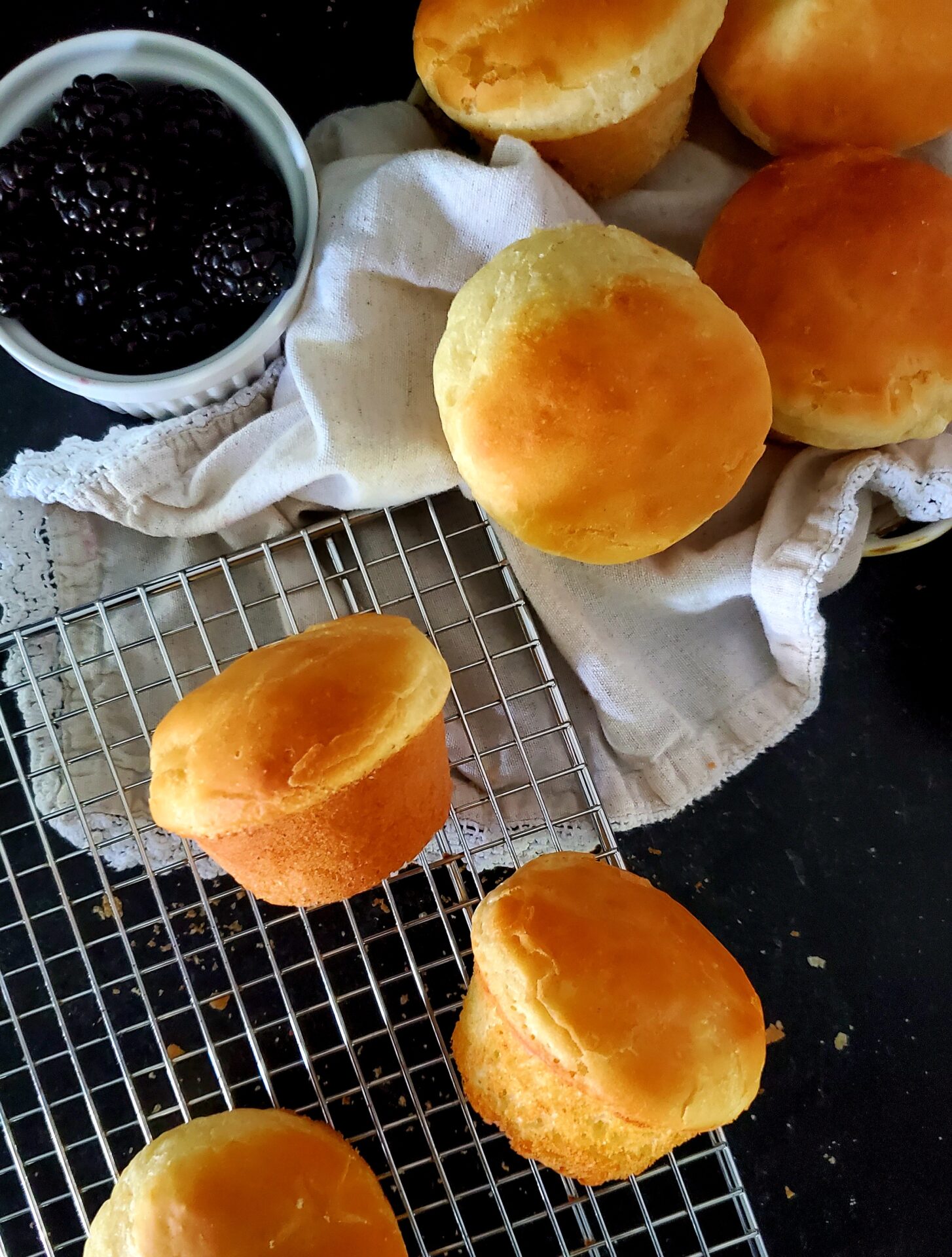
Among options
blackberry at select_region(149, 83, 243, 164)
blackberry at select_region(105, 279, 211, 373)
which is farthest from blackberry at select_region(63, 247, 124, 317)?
blackberry at select_region(149, 83, 243, 164)

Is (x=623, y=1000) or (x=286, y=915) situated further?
(x=286, y=915)

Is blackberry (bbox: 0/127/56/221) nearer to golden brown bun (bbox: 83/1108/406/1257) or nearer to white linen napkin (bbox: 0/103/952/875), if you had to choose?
white linen napkin (bbox: 0/103/952/875)

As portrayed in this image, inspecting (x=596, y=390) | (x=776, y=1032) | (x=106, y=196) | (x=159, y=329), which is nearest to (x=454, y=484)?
(x=596, y=390)

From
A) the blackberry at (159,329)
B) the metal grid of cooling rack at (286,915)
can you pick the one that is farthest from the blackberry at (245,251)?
the metal grid of cooling rack at (286,915)

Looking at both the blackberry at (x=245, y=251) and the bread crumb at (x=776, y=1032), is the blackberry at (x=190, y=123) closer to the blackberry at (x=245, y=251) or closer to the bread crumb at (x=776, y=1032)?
the blackberry at (x=245, y=251)

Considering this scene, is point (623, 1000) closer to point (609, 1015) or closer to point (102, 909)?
point (609, 1015)

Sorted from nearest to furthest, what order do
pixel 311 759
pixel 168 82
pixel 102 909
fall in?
pixel 311 759 < pixel 168 82 < pixel 102 909

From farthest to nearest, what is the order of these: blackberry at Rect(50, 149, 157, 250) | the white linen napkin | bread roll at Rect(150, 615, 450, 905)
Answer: the white linen napkin → blackberry at Rect(50, 149, 157, 250) → bread roll at Rect(150, 615, 450, 905)
